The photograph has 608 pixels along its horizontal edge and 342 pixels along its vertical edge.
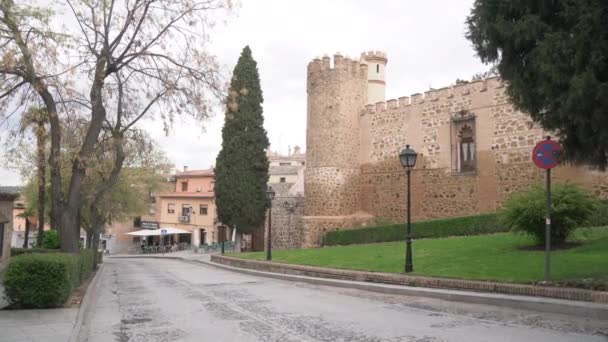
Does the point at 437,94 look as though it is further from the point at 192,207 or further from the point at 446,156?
the point at 192,207

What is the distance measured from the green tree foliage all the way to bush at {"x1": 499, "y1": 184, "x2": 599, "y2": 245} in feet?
15.5

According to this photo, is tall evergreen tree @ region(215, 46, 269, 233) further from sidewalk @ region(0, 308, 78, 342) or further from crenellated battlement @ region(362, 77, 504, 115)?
sidewalk @ region(0, 308, 78, 342)

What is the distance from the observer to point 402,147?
3194cm

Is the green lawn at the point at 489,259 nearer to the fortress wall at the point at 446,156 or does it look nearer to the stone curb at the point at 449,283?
the stone curb at the point at 449,283

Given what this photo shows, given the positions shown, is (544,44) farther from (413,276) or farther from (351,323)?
(413,276)

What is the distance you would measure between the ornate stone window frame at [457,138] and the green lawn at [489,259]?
29.0ft

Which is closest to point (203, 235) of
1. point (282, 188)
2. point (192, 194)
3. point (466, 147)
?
point (192, 194)

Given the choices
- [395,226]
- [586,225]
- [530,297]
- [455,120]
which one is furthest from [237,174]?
[530,297]

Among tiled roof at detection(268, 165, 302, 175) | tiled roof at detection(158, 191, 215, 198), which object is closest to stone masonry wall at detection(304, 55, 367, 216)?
tiled roof at detection(158, 191, 215, 198)

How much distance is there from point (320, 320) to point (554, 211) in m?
8.58

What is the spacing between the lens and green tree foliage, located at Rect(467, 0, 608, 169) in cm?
844

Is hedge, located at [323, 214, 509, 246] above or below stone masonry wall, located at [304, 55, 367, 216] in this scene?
below

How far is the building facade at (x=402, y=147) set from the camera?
26.8 m

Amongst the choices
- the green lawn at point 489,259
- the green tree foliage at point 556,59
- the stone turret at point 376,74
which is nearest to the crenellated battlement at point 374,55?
the stone turret at point 376,74
